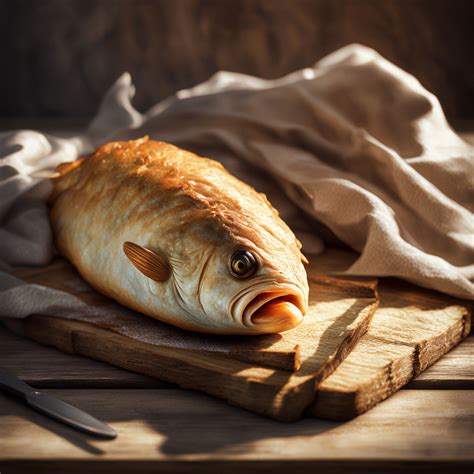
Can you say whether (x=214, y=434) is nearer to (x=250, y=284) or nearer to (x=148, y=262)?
(x=250, y=284)

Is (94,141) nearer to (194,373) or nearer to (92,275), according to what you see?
(92,275)

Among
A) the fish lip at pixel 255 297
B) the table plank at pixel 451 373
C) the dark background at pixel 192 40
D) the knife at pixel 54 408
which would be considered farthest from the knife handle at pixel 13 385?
the dark background at pixel 192 40

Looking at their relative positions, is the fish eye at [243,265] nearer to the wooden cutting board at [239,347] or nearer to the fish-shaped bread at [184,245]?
the fish-shaped bread at [184,245]

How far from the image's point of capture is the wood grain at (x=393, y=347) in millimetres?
1392

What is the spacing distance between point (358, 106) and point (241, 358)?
1147mm

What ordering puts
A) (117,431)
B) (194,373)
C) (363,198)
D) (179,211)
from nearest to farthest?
(117,431) < (194,373) < (179,211) < (363,198)

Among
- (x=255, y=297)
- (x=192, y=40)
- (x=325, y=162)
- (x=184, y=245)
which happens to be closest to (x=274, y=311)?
(x=255, y=297)

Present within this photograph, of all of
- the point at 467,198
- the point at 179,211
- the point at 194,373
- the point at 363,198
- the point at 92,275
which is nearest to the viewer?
the point at 194,373

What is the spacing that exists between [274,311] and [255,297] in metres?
0.06

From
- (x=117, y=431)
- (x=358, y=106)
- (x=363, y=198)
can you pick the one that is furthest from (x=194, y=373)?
(x=358, y=106)

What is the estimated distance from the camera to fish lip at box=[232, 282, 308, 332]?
1.47 metres

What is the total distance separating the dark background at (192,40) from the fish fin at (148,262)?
98.3 inches

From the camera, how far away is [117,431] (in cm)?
134

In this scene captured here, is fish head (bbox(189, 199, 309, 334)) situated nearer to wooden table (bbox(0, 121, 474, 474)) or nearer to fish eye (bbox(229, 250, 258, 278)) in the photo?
fish eye (bbox(229, 250, 258, 278))
